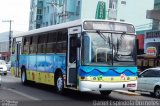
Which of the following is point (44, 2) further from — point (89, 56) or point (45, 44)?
point (89, 56)

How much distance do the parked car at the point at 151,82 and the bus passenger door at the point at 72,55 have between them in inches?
197

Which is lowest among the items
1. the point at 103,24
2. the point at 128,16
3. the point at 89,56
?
the point at 89,56

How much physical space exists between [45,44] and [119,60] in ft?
17.3

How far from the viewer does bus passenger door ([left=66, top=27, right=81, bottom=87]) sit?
16.5 m

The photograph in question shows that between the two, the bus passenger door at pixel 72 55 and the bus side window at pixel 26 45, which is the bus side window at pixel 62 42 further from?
the bus side window at pixel 26 45

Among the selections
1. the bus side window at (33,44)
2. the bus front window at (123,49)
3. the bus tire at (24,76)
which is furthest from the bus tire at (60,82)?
the bus tire at (24,76)

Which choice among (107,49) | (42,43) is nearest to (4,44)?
(42,43)

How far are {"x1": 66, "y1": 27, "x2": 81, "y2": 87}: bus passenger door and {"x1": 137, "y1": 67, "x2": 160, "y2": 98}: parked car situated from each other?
501 centimetres

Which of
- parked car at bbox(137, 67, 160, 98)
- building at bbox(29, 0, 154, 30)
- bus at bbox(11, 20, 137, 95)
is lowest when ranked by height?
parked car at bbox(137, 67, 160, 98)

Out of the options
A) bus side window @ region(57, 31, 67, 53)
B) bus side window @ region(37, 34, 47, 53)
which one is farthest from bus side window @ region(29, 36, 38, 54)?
bus side window @ region(57, 31, 67, 53)

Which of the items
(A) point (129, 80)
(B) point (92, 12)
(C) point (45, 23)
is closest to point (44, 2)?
(C) point (45, 23)

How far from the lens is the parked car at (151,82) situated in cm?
1997

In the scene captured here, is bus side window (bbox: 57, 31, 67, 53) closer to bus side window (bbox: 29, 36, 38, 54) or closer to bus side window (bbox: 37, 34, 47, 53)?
bus side window (bbox: 37, 34, 47, 53)

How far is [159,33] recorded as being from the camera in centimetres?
4300
